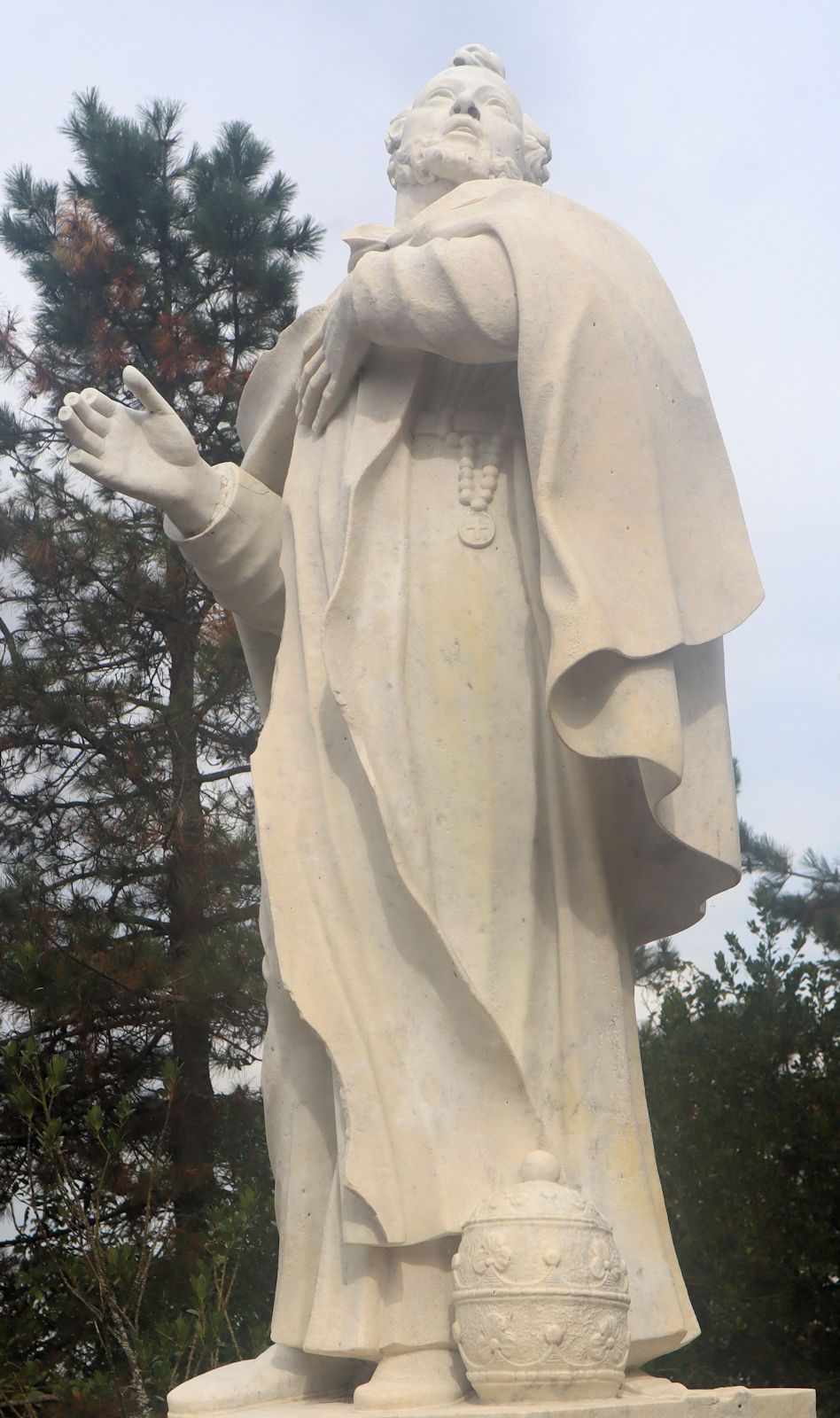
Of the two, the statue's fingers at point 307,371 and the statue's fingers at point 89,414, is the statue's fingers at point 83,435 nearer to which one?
the statue's fingers at point 89,414

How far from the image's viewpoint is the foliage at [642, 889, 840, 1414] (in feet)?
25.3

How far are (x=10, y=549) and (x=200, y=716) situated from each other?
1.41m

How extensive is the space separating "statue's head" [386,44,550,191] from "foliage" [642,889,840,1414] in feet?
16.9

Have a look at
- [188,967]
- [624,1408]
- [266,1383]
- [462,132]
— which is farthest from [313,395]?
[188,967]

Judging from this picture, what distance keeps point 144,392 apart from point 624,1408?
6.82ft

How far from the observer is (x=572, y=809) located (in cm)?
330

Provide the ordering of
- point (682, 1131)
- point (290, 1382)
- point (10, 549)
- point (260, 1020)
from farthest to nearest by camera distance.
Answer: point (10, 549) → point (682, 1131) → point (260, 1020) → point (290, 1382)

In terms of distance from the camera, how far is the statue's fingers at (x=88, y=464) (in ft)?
11.7

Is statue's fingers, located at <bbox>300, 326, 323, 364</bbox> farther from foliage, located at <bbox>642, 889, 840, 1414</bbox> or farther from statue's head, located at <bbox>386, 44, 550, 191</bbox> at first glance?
foliage, located at <bbox>642, 889, 840, 1414</bbox>

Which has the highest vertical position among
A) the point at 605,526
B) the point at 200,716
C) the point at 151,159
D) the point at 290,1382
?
the point at 151,159

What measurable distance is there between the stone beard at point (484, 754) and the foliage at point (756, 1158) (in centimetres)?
456

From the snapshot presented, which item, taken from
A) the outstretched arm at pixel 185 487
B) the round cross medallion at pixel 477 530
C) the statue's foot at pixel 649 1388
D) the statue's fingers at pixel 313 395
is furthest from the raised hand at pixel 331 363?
the statue's foot at pixel 649 1388

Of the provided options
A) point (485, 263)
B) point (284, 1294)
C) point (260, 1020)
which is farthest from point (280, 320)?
point (284, 1294)

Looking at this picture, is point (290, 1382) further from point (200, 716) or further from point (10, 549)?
point (10, 549)
